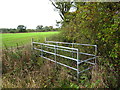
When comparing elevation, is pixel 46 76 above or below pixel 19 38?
below

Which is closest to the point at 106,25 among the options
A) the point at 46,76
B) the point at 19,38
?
the point at 46,76

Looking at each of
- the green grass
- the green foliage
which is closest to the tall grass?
the green foliage

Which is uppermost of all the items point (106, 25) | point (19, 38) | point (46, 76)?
point (106, 25)

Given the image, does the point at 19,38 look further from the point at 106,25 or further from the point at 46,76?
the point at 106,25

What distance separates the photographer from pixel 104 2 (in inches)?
87.0

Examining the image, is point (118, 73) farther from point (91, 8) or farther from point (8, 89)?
point (8, 89)

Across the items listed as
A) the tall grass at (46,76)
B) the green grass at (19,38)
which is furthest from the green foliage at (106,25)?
the green grass at (19,38)

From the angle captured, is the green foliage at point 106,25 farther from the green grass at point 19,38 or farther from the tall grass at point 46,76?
the green grass at point 19,38

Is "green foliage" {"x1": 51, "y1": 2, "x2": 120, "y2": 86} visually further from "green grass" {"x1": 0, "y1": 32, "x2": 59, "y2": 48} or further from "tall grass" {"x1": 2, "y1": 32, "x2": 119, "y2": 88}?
"green grass" {"x1": 0, "y1": 32, "x2": 59, "y2": 48}

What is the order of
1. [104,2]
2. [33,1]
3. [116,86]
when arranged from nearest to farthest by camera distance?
[116,86] < [104,2] < [33,1]

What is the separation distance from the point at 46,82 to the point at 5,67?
5.91 feet

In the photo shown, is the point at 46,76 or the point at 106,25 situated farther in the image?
the point at 46,76

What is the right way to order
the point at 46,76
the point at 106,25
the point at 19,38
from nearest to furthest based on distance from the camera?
the point at 106,25, the point at 46,76, the point at 19,38

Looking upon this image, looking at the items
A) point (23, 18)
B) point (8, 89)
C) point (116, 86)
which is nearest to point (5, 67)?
point (8, 89)
